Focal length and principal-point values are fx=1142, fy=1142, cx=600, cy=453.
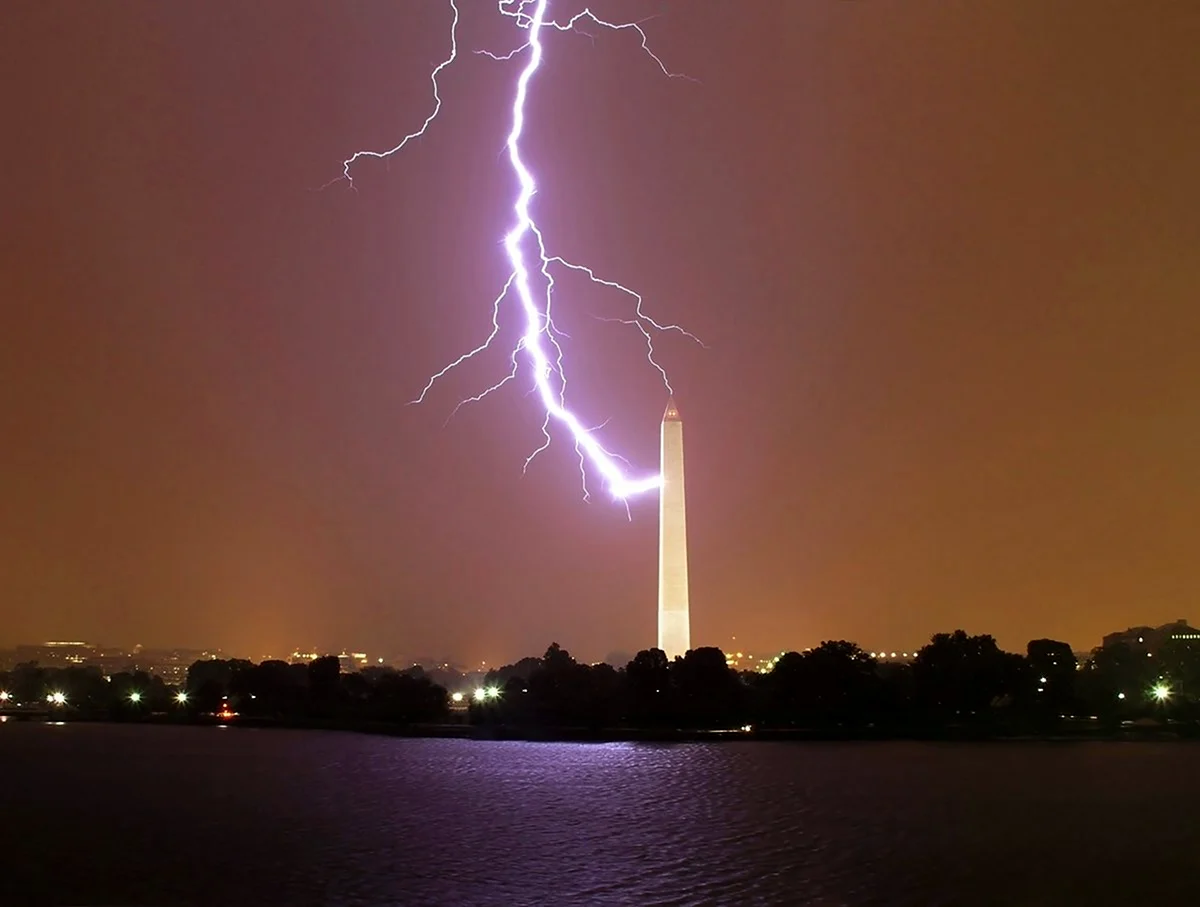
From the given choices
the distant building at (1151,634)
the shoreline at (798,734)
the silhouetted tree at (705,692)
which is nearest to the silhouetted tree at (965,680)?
the shoreline at (798,734)

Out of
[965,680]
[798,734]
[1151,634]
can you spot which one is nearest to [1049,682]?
[965,680]

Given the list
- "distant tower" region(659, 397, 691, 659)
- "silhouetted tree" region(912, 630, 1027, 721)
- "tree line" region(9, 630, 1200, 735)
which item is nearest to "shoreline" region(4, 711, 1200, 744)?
"tree line" region(9, 630, 1200, 735)

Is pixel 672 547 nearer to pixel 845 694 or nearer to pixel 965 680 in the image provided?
pixel 845 694

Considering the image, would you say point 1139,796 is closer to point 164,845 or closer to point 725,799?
point 725,799

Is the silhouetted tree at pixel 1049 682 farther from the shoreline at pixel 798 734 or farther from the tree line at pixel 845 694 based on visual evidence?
the shoreline at pixel 798 734

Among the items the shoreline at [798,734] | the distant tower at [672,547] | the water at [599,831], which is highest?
the distant tower at [672,547]

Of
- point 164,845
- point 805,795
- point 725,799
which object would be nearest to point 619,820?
point 725,799
